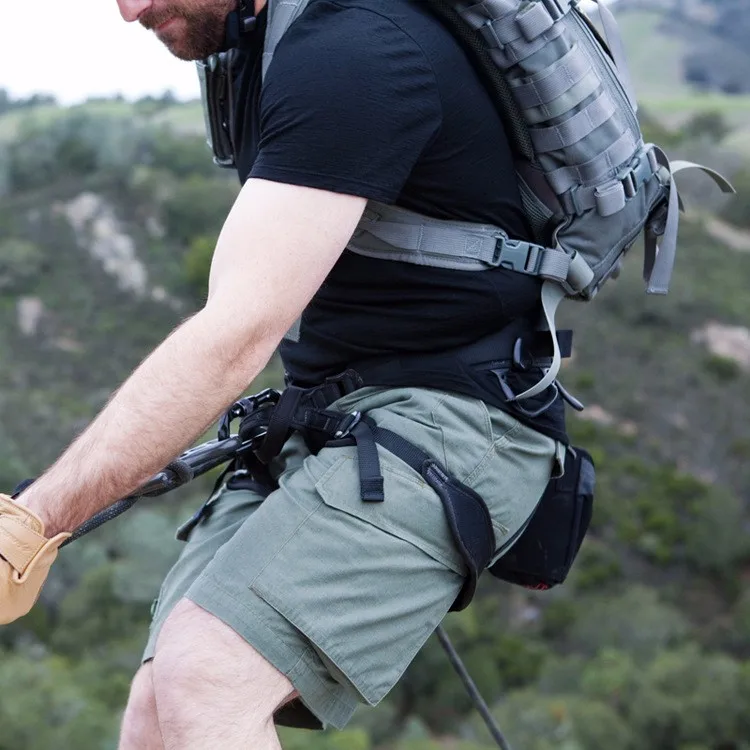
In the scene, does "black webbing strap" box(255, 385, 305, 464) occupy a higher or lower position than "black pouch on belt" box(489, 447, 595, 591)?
higher

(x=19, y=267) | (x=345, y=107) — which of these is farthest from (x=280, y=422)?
(x=19, y=267)

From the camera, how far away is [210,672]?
1807 mm

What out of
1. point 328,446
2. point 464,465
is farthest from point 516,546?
point 328,446

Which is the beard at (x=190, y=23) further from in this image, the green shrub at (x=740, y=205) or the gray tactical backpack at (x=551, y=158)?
the green shrub at (x=740, y=205)

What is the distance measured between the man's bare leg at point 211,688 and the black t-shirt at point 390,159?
0.57 meters

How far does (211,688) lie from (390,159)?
2.90 ft

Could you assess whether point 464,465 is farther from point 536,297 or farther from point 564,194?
point 564,194

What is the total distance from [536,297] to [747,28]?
84234mm

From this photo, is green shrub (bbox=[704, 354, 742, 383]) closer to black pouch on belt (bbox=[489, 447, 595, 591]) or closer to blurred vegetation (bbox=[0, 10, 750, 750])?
blurred vegetation (bbox=[0, 10, 750, 750])

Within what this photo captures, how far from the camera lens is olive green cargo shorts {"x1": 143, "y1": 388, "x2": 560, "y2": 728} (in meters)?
1.88

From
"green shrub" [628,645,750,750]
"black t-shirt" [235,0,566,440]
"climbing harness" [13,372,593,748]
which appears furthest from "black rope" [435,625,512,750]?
"green shrub" [628,645,750,750]

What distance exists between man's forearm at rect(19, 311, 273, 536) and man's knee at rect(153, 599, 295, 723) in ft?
0.82

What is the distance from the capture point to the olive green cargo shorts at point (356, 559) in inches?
74.0

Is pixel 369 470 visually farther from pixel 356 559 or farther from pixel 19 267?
pixel 19 267
